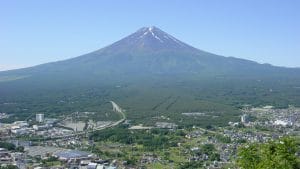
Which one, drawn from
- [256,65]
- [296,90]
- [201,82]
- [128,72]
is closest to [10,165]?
[296,90]

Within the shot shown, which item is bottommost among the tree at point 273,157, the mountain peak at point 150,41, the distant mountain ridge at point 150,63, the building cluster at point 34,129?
the building cluster at point 34,129

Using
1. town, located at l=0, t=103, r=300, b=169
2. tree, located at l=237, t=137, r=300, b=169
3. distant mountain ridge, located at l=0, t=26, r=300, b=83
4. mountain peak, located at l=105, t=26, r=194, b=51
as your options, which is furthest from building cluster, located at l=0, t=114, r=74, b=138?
mountain peak, located at l=105, t=26, r=194, b=51

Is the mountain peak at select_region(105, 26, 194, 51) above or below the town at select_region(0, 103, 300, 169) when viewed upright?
above

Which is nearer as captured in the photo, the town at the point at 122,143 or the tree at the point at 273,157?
the tree at the point at 273,157

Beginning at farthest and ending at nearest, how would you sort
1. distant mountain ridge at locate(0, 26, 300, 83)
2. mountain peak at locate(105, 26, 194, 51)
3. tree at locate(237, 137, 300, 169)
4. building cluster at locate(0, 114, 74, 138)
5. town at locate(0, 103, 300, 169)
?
1. mountain peak at locate(105, 26, 194, 51)
2. distant mountain ridge at locate(0, 26, 300, 83)
3. building cluster at locate(0, 114, 74, 138)
4. town at locate(0, 103, 300, 169)
5. tree at locate(237, 137, 300, 169)

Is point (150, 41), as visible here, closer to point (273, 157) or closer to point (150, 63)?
point (150, 63)

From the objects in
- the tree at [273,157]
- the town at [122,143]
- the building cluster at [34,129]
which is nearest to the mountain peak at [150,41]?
the town at [122,143]

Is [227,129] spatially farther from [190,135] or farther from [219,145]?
[219,145]

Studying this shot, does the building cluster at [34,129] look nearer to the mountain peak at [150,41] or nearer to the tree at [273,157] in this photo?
the tree at [273,157]

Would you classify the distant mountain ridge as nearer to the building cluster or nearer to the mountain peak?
the mountain peak
